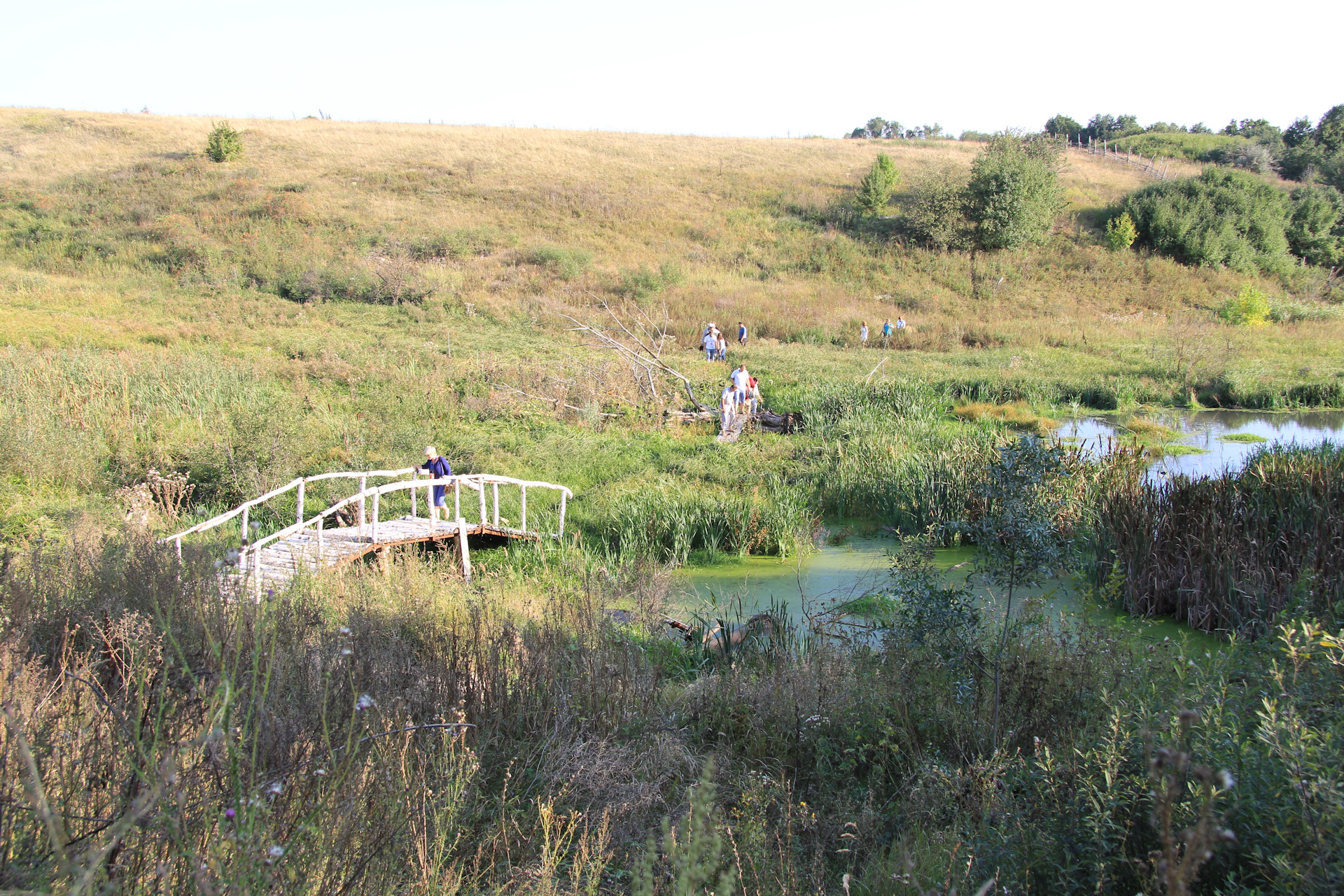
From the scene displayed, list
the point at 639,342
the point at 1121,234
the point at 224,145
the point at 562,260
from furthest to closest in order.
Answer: the point at 224,145, the point at 1121,234, the point at 562,260, the point at 639,342

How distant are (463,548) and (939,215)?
36.6 m

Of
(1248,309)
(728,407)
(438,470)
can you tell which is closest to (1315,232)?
(1248,309)

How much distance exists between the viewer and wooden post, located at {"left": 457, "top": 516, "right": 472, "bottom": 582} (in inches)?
382

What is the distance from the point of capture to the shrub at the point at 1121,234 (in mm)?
39844

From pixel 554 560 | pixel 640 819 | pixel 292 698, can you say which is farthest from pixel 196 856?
pixel 554 560

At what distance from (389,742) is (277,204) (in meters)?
40.1

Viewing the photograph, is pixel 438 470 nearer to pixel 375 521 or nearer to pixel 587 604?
pixel 375 521

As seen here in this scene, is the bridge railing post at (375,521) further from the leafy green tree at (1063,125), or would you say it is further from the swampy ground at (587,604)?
the leafy green tree at (1063,125)

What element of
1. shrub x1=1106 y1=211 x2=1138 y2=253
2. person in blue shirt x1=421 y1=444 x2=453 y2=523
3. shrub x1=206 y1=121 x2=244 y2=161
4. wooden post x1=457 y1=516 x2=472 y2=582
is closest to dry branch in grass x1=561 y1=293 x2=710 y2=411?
person in blue shirt x1=421 y1=444 x2=453 y2=523

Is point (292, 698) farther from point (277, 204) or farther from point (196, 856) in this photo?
point (277, 204)

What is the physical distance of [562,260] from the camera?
34094 millimetres

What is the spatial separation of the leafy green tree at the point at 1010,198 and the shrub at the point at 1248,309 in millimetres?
9668

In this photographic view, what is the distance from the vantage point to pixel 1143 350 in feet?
88.1

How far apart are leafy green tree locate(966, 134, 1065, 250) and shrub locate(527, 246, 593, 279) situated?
19.3 m
